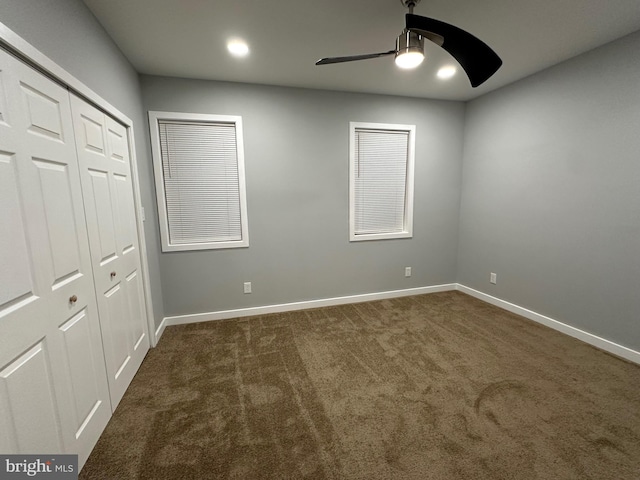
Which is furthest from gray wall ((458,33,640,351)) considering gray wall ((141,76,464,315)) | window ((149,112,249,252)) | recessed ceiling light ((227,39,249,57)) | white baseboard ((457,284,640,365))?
window ((149,112,249,252))

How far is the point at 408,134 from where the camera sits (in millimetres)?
3484

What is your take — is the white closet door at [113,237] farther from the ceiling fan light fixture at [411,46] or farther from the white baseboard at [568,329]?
the white baseboard at [568,329]

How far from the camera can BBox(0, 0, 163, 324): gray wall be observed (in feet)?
3.80

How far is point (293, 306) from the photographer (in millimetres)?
3299

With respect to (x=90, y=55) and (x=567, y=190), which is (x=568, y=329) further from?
(x=90, y=55)

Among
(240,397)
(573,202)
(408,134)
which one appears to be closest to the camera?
(240,397)

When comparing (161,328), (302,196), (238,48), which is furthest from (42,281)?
(302,196)

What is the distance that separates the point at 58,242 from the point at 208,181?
5.74ft

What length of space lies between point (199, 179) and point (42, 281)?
192 cm

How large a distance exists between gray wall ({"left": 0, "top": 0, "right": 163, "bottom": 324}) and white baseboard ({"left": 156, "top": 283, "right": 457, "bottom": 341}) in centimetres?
24

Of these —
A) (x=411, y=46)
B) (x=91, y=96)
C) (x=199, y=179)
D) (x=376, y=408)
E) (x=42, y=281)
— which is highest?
(x=411, y=46)

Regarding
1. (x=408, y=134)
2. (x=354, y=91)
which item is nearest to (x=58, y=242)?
(x=354, y=91)

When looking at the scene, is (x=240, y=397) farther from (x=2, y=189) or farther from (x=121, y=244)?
(x=2, y=189)

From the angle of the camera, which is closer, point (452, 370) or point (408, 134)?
point (452, 370)
